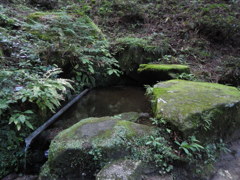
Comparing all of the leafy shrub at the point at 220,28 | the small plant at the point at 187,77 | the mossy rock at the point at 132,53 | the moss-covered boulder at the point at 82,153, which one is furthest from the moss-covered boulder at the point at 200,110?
the leafy shrub at the point at 220,28

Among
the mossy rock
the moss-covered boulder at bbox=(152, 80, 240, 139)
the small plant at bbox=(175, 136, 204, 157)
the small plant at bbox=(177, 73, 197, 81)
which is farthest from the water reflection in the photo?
the small plant at bbox=(175, 136, 204, 157)

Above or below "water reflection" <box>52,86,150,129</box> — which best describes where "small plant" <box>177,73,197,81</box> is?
above

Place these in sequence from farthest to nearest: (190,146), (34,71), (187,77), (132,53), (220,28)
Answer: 1. (220,28)
2. (132,53)
3. (187,77)
4. (34,71)
5. (190,146)

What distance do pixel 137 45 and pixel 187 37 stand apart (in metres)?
2.92

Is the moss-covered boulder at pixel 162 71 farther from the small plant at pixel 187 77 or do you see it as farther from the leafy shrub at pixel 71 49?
the leafy shrub at pixel 71 49

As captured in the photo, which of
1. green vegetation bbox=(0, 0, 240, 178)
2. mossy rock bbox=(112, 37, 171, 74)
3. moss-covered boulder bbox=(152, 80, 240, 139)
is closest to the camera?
green vegetation bbox=(0, 0, 240, 178)

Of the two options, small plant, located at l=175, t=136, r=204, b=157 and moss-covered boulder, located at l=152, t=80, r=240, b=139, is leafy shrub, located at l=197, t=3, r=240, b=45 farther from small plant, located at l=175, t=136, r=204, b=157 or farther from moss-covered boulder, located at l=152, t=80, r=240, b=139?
small plant, located at l=175, t=136, r=204, b=157

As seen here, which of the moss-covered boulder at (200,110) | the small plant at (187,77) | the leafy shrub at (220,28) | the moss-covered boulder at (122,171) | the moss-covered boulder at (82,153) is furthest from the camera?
the leafy shrub at (220,28)

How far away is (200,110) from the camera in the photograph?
9.00 ft

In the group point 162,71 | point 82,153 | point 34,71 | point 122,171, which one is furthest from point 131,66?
point 122,171

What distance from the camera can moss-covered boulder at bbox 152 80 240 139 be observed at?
8.52 feet

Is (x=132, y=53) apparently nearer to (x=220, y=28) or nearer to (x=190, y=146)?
(x=190, y=146)

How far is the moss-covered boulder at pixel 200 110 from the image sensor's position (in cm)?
260

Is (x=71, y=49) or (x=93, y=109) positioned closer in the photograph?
(x=71, y=49)
